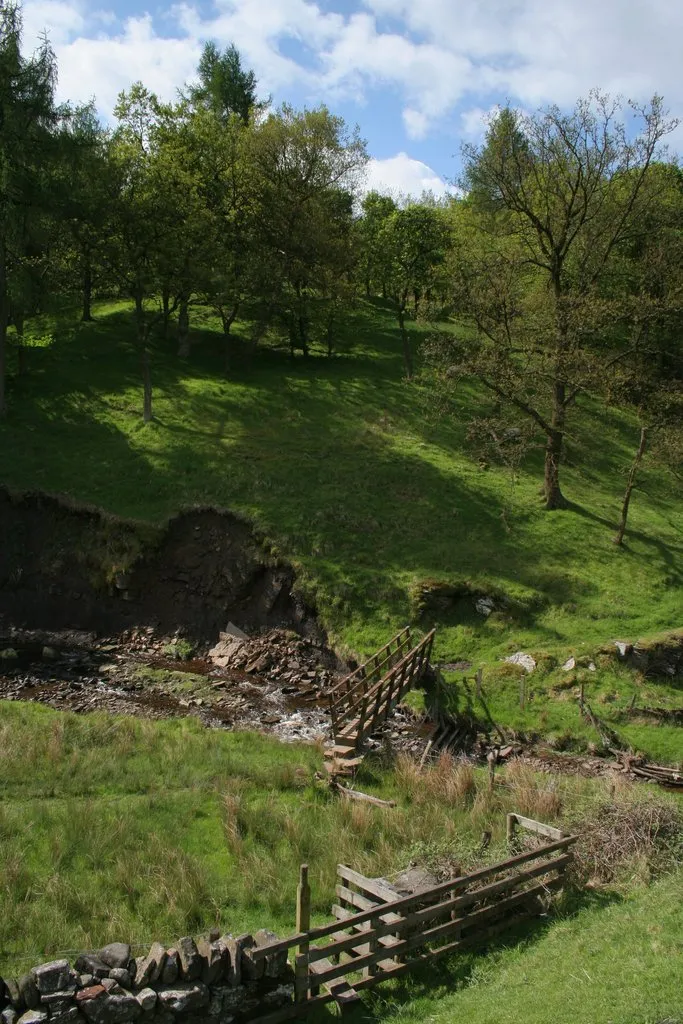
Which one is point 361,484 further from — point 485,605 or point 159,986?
point 159,986

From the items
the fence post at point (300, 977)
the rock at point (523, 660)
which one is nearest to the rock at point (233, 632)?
the rock at point (523, 660)

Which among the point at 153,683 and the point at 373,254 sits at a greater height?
the point at 373,254

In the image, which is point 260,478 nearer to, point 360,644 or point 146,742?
point 360,644

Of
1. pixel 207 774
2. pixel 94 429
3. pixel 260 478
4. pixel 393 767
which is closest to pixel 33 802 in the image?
pixel 207 774

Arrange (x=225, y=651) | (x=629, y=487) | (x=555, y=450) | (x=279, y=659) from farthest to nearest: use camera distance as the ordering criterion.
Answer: (x=555, y=450) < (x=629, y=487) < (x=225, y=651) < (x=279, y=659)

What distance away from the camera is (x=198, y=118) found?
4966cm

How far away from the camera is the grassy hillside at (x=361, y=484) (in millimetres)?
27953

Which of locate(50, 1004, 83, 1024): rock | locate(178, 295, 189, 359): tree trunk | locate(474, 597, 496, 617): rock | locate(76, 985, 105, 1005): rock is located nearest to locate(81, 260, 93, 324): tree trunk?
locate(178, 295, 189, 359): tree trunk

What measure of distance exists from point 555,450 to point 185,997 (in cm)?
2848

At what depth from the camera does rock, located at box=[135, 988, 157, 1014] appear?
930 centimetres

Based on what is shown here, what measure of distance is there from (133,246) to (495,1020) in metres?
36.3

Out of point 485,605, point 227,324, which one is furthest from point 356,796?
point 227,324

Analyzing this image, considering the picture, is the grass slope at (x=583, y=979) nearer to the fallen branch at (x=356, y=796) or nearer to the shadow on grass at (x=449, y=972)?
the shadow on grass at (x=449, y=972)

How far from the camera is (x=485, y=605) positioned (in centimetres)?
2775
